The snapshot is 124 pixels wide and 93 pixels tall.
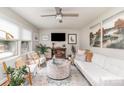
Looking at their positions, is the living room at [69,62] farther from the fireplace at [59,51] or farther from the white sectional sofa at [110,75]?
the fireplace at [59,51]

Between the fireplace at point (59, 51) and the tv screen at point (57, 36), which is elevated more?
the tv screen at point (57, 36)

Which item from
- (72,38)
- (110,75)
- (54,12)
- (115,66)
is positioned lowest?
(110,75)

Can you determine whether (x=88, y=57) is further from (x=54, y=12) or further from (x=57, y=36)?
(x=57, y=36)

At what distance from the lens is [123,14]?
6.86ft

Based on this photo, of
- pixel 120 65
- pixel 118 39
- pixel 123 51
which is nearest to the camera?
pixel 120 65

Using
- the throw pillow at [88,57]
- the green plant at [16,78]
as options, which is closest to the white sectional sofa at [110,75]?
the throw pillow at [88,57]

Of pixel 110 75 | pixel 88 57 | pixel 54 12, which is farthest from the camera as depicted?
pixel 88 57

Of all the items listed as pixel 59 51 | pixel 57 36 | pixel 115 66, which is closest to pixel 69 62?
pixel 115 66

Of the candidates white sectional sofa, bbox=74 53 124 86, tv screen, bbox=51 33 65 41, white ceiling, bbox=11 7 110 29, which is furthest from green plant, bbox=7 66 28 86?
tv screen, bbox=51 33 65 41

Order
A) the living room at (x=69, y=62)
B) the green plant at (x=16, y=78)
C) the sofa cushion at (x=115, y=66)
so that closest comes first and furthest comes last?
the green plant at (x=16, y=78) → the sofa cushion at (x=115, y=66) → the living room at (x=69, y=62)
